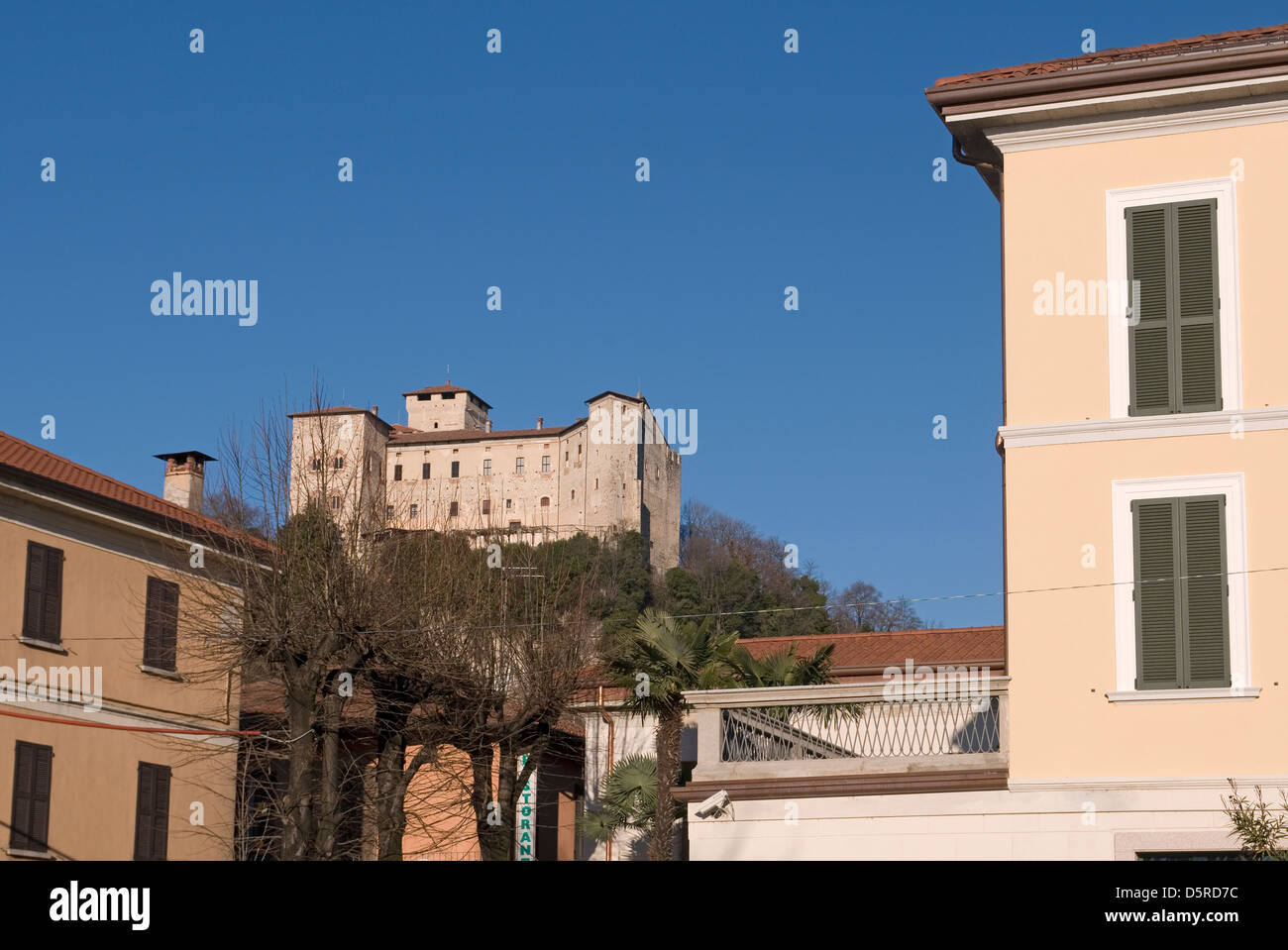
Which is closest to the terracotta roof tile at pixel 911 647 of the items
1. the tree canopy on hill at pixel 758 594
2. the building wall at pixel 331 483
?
the building wall at pixel 331 483

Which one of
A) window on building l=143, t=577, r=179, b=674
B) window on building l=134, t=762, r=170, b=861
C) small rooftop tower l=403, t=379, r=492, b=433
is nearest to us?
window on building l=134, t=762, r=170, b=861

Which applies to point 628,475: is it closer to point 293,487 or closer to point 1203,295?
point 293,487

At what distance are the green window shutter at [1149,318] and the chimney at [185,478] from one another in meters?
27.1

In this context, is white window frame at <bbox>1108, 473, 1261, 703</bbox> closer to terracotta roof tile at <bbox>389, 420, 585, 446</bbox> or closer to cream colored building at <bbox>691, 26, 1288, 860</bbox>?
cream colored building at <bbox>691, 26, 1288, 860</bbox>

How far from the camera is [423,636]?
1009 inches

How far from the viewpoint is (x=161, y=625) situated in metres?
29.9

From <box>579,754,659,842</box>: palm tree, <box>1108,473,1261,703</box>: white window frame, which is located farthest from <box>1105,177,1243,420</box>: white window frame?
<box>579,754,659,842</box>: palm tree

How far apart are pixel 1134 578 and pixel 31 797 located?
1857 cm

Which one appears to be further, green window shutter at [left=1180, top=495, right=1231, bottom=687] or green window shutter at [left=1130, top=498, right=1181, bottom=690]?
green window shutter at [left=1130, top=498, right=1181, bottom=690]

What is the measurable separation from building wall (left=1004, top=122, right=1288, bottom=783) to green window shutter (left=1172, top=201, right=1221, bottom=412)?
0.70 feet

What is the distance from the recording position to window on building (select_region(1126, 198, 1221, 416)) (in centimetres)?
1667

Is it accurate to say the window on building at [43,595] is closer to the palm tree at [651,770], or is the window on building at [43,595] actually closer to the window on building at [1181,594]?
the palm tree at [651,770]

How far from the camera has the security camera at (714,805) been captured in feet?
58.2
